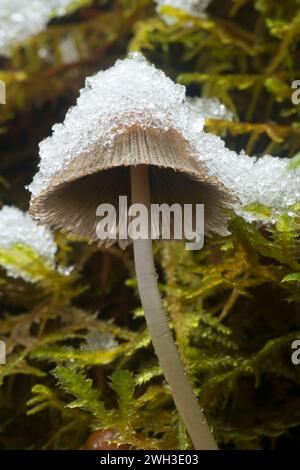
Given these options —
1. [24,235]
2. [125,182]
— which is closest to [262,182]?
[125,182]

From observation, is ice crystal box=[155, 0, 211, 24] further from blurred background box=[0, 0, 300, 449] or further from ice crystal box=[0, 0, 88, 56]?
ice crystal box=[0, 0, 88, 56]

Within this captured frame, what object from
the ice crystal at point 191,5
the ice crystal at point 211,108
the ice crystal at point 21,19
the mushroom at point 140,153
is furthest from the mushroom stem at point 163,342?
the ice crystal at point 21,19

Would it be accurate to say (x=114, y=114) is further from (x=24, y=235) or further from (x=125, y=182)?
(x=24, y=235)

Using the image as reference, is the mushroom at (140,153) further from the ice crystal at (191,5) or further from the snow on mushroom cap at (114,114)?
the ice crystal at (191,5)

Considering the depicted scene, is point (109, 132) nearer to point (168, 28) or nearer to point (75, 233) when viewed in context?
point (75, 233)

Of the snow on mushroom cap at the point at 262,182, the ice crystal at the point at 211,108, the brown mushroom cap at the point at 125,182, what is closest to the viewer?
the brown mushroom cap at the point at 125,182

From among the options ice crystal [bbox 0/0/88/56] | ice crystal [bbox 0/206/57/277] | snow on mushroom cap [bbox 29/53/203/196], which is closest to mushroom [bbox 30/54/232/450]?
snow on mushroom cap [bbox 29/53/203/196]

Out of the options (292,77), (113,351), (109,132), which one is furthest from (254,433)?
(292,77)
